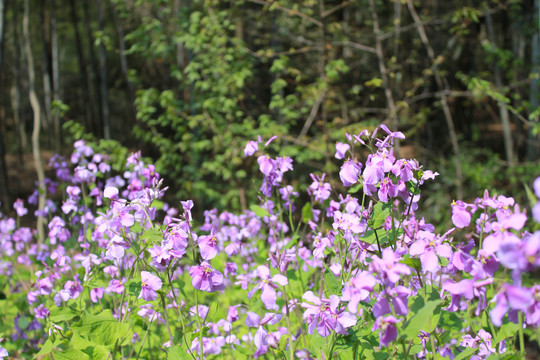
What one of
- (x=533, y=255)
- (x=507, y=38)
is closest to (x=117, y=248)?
(x=533, y=255)

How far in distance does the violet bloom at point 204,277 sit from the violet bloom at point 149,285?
140 millimetres

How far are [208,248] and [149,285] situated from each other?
238 mm

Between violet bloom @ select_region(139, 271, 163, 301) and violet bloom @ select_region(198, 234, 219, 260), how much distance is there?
0.19 m

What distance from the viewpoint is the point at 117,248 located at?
1.38 metres

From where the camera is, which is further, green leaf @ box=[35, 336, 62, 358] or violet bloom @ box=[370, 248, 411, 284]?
green leaf @ box=[35, 336, 62, 358]

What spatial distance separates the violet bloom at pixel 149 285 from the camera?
4.30ft

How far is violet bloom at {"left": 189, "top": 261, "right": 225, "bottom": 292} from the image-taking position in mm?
1236

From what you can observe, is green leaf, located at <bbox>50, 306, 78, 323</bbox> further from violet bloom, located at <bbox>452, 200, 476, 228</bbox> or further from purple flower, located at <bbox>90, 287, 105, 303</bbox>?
violet bloom, located at <bbox>452, 200, 476, 228</bbox>

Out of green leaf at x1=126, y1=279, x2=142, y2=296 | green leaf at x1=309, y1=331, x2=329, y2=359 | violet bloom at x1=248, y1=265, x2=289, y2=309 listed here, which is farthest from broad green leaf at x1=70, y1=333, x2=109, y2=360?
green leaf at x1=309, y1=331, x2=329, y2=359

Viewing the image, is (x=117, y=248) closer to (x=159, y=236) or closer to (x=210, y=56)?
(x=159, y=236)

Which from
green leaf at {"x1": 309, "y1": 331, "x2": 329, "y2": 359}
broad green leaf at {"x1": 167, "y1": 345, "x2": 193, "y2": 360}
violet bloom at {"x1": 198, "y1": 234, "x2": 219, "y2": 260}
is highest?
violet bloom at {"x1": 198, "y1": 234, "x2": 219, "y2": 260}

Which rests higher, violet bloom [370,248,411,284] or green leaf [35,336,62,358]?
violet bloom [370,248,411,284]

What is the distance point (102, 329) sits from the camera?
4.68ft

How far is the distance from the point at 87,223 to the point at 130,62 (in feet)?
42.2
